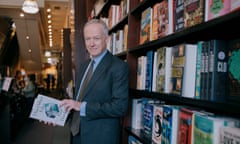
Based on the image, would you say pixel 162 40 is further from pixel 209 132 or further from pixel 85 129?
pixel 85 129

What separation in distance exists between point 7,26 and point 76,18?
6.26m

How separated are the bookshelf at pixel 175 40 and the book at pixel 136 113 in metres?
0.04

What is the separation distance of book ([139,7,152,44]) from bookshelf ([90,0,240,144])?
0.06m

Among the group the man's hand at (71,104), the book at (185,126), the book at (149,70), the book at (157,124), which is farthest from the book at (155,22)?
the man's hand at (71,104)

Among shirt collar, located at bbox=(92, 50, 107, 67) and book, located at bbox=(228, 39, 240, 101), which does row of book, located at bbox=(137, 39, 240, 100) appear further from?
shirt collar, located at bbox=(92, 50, 107, 67)

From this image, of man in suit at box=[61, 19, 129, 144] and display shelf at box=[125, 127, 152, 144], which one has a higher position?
man in suit at box=[61, 19, 129, 144]

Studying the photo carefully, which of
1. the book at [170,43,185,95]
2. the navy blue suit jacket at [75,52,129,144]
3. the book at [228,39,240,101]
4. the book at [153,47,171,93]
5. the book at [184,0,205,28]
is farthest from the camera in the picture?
the navy blue suit jacket at [75,52,129,144]

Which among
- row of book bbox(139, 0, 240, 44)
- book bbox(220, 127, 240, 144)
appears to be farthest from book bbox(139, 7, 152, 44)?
book bbox(220, 127, 240, 144)

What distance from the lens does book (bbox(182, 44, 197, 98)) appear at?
3.83 feet

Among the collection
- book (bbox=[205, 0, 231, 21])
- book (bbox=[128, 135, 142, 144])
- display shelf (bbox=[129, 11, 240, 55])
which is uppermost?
book (bbox=[205, 0, 231, 21])

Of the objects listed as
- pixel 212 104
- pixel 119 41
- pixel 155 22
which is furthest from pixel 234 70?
pixel 119 41

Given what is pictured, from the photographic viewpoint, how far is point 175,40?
4.67ft

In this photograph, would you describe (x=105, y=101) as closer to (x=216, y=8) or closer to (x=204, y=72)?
(x=204, y=72)

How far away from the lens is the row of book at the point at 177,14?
1.01 metres
